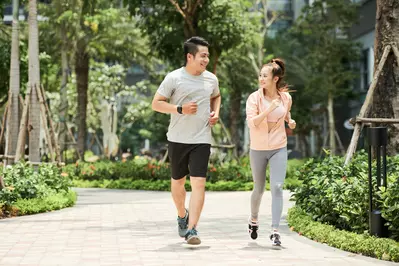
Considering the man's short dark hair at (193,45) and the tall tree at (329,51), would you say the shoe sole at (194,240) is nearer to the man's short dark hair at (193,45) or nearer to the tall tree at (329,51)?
the man's short dark hair at (193,45)

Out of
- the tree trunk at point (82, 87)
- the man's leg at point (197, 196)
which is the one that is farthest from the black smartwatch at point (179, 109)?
the tree trunk at point (82, 87)

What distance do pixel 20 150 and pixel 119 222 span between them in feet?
22.3

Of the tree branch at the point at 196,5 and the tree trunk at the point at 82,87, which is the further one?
the tree trunk at the point at 82,87

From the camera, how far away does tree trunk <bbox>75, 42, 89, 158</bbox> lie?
32812 mm

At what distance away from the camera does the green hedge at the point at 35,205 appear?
12.8 meters

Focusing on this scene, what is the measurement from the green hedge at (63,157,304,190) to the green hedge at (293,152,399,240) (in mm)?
10687

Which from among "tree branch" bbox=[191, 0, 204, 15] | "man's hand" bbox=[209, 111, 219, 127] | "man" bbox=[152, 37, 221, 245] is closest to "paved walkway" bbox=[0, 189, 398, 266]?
"man" bbox=[152, 37, 221, 245]

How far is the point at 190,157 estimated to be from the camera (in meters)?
8.88

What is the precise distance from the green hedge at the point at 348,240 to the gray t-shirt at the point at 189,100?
A: 5.06 feet

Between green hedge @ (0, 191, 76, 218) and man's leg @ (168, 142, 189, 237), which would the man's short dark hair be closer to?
man's leg @ (168, 142, 189, 237)

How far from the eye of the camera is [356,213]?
888cm

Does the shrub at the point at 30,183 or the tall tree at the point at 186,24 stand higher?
the tall tree at the point at 186,24

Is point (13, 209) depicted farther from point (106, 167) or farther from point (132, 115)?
point (132, 115)

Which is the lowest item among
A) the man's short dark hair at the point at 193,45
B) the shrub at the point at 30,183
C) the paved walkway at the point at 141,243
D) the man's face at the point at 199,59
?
the paved walkway at the point at 141,243
